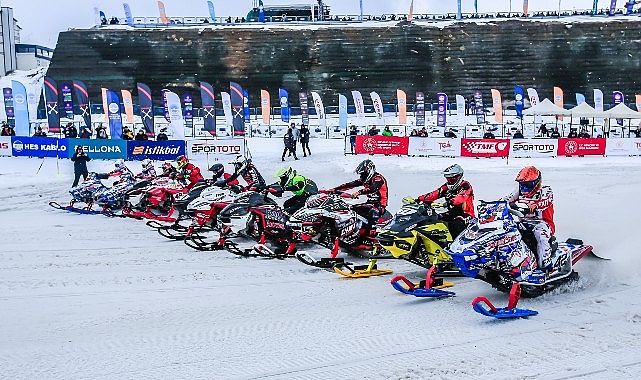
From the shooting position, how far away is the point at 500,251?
6.45 m

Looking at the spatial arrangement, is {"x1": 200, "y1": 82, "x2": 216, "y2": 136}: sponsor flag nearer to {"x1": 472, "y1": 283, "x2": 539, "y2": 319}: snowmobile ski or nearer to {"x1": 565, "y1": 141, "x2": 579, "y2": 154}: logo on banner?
{"x1": 565, "y1": 141, "x2": 579, "y2": 154}: logo on banner

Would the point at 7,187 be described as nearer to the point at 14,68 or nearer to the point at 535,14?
the point at 14,68

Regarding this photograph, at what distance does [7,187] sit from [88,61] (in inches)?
1334

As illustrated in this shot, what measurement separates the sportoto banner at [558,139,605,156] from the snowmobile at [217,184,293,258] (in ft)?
59.2

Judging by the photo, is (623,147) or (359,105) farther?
(359,105)

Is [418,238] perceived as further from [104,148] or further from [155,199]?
[104,148]

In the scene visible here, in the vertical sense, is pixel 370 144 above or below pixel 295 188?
below

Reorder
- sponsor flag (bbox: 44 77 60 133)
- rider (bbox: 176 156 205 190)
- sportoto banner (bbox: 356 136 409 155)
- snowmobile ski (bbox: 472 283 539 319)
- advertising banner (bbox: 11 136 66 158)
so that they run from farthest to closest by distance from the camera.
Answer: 1. sponsor flag (bbox: 44 77 60 133)
2. sportoto banner (bbox: 356 136 409 155)
3. advertising banner (bbox: 11 136 66 158)
4. rider (bbox: 176 156 205 190)
5. snowmobile ski (bbox: 472 283 539 319)

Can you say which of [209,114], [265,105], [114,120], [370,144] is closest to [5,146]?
Answer: [114,120]

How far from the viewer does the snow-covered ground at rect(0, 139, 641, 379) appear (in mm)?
5020

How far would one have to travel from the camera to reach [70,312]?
21.7 ft

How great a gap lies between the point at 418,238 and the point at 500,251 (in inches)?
53.2

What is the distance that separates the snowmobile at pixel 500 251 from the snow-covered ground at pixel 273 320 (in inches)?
10.3

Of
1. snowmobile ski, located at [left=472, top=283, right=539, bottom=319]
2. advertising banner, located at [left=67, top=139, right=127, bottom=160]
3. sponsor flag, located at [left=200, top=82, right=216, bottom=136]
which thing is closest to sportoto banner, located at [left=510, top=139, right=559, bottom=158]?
sponsor flag, located at [left=200, top=82, right=216, bottom=136]
